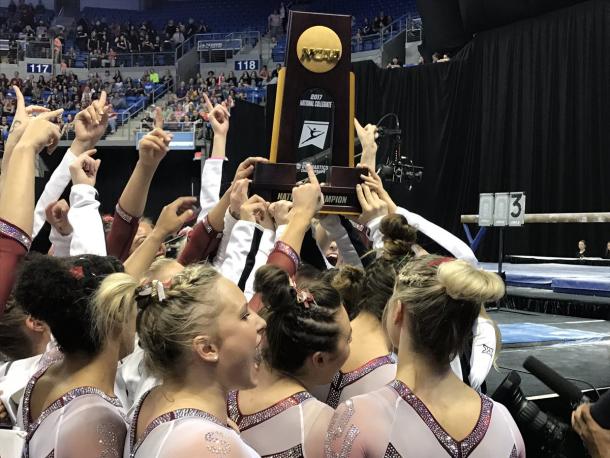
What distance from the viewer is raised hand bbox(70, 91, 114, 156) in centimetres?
238

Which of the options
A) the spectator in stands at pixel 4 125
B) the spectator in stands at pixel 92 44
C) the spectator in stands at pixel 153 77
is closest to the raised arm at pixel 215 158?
the spectator in stands at pixel 4 125

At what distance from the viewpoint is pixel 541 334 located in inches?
196

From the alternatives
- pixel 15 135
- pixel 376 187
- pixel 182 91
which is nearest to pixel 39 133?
pixel 15 135

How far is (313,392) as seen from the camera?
6.63 ft

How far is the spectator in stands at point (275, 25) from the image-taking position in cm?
2020

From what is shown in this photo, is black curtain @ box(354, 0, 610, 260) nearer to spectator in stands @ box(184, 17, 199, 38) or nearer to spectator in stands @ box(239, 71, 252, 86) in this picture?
spectator in stands @ box(239, 71, 252, 86)

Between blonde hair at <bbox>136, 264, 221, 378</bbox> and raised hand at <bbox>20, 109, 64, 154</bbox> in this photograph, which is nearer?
blonde hair at <bbox>136, 264, 221, 378</bbox>

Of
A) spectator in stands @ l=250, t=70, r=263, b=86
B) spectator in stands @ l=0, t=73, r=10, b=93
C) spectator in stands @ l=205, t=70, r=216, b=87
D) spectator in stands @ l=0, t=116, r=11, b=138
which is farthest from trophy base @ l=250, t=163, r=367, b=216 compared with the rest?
spectator in stands @ l=0, t=73, r=10, b=93

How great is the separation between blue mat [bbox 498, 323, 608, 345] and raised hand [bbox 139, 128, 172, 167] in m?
3.09

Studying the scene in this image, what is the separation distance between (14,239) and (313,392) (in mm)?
945

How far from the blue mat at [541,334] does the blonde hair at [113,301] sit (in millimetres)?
3512

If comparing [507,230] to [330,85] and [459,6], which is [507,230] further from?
[330,85]

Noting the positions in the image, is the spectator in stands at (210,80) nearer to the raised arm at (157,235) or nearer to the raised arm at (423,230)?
the raised arm at (423,230)

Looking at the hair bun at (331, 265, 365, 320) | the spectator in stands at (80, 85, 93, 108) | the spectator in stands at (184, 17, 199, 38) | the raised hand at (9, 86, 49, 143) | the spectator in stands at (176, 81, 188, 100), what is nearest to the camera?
the raised hand at (9, 86, 49, 143)
